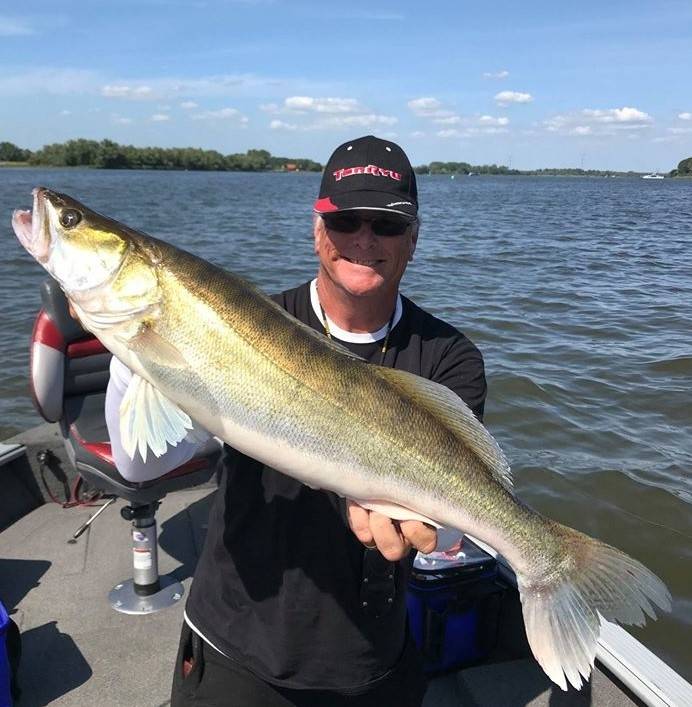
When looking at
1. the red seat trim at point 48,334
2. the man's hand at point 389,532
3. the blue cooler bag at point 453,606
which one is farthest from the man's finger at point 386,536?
the red seat trim at point 48,334

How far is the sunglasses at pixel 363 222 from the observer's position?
260 centimetres

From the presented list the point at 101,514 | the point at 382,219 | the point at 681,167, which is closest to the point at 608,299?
the point at 101,514

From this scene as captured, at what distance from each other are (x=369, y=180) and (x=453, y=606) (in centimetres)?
251

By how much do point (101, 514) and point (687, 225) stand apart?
116 ft

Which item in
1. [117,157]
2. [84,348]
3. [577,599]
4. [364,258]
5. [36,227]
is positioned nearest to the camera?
[577,599]

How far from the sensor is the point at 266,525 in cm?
243

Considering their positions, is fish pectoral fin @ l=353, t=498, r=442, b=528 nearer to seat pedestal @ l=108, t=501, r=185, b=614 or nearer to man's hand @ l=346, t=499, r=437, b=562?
man's hand @ l=346, t=499, r=437, b=562

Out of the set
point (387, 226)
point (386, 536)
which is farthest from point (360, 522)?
point (387, 226)

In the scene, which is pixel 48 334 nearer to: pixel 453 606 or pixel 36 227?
pixel 36 227

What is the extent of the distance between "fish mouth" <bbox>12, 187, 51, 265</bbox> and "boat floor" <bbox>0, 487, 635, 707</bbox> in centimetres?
259

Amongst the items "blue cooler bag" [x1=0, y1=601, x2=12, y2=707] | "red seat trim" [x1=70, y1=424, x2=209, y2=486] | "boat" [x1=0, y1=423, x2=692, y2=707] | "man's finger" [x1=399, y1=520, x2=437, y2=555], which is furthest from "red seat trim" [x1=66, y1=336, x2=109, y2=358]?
"man's finger" [x1=399, y1=520, x2=437, y2=555]

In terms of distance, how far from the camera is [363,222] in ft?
8.54

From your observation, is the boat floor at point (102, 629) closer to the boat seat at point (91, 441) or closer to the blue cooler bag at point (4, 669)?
the boat seat at point (91, 441)

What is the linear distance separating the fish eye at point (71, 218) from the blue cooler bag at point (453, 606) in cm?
268
